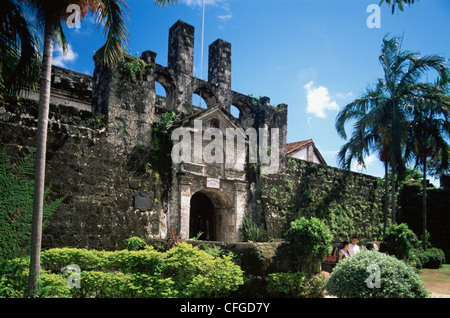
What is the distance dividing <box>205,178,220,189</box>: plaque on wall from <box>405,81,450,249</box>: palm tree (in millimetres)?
9472

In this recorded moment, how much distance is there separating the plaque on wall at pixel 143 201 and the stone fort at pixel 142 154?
0.09ft

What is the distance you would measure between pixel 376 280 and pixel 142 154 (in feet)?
22.4

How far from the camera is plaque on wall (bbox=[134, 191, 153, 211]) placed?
9.77m

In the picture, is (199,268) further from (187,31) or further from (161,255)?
(187,31)

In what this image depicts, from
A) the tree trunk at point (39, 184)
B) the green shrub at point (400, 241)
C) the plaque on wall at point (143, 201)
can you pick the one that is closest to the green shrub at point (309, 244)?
the tree trunk at point (39, 184)

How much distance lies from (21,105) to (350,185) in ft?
45.1

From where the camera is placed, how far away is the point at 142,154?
1016cm

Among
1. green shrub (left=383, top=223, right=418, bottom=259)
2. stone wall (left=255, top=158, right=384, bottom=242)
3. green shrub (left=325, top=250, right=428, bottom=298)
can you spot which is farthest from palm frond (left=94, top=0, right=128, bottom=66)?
green shrub (left=383, top=223, right=418, bottom=259)

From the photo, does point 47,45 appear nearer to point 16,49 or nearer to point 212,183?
point 16,49

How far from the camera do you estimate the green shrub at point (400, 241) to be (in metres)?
11.4

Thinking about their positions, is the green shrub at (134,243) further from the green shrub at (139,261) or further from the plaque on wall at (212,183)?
the plaque on wall at (212,183)

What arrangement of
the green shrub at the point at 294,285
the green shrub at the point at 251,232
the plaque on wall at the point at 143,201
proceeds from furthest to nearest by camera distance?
1. the green shrub at the point at 251,232
2. the plaque on wall at the point at 143,201
3. the green shrub at the point at 294,285

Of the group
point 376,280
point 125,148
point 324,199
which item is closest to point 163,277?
point 376,280
